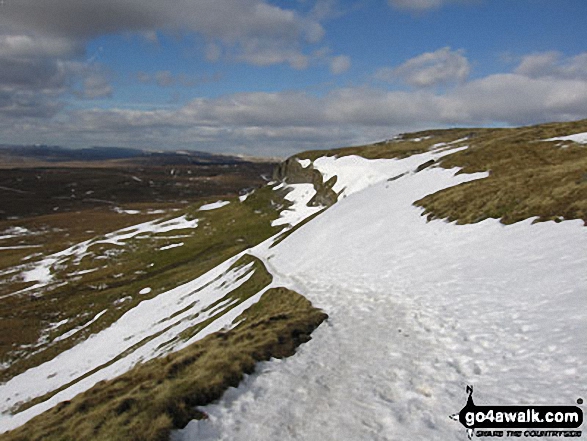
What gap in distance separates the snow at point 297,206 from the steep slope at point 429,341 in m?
61.7

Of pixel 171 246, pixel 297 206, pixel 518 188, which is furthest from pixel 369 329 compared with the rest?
pixel 171 246

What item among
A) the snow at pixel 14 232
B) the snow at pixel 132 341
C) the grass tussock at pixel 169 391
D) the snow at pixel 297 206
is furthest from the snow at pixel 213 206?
the grass tussock at pixel 169 391

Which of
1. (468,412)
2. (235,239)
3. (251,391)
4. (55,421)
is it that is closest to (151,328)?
(55,421)

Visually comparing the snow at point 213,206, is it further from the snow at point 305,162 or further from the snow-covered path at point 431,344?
the snow-covered path at point 431,344

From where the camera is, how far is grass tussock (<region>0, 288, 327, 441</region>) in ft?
35.4

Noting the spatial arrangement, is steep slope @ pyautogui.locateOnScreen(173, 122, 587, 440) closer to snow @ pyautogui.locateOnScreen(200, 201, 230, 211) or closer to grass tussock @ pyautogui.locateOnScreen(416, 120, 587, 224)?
grass tussock @ pyautogui.locateOnScreen(416, 120, 587, 224)

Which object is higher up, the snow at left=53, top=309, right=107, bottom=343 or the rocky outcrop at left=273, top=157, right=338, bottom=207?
the rocky outcrop at left=273, top=157, right=338, bottom=207

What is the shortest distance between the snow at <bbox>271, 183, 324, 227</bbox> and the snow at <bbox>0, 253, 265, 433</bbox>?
133 feet

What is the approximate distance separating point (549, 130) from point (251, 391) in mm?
76431

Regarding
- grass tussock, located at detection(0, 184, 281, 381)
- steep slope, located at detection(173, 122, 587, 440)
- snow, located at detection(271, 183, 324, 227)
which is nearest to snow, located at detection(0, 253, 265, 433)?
grass tussock, located at detection(0, 184, 281, 381)

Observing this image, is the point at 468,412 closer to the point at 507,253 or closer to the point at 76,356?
the point at 507,253

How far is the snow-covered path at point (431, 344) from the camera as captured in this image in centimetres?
1064

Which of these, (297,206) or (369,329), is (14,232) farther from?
(369,329)

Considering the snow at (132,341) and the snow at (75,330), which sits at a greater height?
the snow at (132,341)
